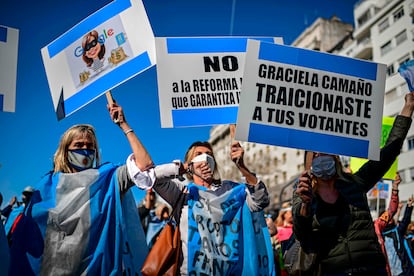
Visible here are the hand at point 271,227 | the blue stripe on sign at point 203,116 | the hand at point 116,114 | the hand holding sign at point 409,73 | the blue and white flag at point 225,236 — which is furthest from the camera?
the hand at point 271,227

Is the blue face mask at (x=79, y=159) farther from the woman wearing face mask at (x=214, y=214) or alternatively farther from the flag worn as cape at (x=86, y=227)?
the woman wearing face mask at (x=214, y=214)

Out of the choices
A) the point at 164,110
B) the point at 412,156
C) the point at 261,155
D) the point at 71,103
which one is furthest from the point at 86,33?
the point at 261,155

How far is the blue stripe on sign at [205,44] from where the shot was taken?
12.1 ft

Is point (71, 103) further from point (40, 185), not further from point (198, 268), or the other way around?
point (198, 268)

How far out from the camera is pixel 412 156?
29203mm

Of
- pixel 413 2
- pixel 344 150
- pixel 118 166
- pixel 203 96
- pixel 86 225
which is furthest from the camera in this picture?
pixel 413 2

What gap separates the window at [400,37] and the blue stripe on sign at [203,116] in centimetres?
3212

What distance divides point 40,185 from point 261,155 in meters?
52.2

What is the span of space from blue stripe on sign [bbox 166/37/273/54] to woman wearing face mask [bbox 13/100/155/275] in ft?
3.53

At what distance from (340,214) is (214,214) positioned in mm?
919

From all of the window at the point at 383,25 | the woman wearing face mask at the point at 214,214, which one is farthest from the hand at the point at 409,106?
the window at the point at 383,25

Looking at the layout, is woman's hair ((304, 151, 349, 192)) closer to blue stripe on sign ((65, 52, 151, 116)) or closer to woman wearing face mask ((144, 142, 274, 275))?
woman wearing face mask ((144, 142, 274, 275))

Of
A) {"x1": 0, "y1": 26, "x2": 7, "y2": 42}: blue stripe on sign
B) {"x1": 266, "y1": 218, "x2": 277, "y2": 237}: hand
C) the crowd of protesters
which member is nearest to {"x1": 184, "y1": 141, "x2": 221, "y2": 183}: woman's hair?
the crowd of protesters

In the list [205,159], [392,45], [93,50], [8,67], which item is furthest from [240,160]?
[392,45]
